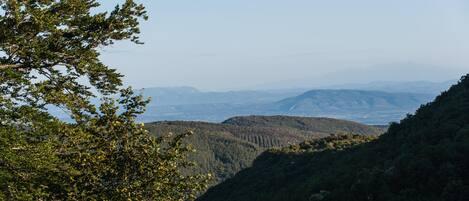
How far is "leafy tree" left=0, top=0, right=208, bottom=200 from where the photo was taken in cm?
1425

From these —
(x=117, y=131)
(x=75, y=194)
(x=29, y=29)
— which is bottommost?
(x=75, y=194)

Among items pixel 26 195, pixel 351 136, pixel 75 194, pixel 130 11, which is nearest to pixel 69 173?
pixel 75 194

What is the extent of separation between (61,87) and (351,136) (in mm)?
58462

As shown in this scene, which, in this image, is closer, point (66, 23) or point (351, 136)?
point (66, 23)

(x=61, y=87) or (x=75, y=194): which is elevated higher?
(x=61, y=87)

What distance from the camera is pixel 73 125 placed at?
619 inches

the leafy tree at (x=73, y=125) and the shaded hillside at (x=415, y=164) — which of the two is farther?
the shaded hillside at (x=415, y=164)

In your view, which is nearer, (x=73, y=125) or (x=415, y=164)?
(x=73, y=125)

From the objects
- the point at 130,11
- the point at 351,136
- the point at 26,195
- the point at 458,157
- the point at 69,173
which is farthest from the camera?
the point at 351,136

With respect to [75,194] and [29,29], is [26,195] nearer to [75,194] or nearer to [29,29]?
[75,194]

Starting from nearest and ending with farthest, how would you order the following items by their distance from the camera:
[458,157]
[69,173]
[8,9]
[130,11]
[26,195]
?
[26,195], [8,9], [69,173], [130,11], [458,157]

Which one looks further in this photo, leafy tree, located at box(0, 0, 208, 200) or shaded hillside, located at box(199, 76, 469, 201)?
shaded hillside, located at box(199, 76, 469, 201)

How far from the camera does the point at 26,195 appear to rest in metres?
13.2

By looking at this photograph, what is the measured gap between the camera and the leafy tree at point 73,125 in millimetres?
14250
